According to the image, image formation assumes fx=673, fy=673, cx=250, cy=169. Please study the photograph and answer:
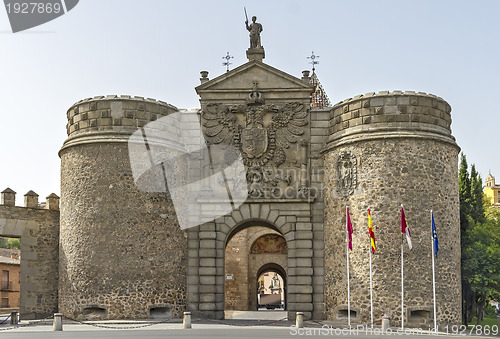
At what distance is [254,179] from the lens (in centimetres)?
2828

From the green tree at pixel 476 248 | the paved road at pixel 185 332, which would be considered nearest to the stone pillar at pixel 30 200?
the paved road at pixel 185 332

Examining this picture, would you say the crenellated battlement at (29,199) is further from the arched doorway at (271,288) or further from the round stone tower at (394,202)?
the arched doorway at (271,288)

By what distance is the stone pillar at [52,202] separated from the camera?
30330 millimetres

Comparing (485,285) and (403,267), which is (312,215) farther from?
(485,285)

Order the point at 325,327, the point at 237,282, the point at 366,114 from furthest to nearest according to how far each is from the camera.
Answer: the point at 237,282 < the point at 366,114 < the point at 325,327

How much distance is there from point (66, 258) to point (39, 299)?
9.68 ft

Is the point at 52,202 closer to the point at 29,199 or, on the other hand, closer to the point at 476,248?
the point at 29,199

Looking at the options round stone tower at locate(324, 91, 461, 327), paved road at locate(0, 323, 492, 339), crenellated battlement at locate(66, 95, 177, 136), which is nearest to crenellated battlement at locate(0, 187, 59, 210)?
crenellated battlement at locate(66, 95, 177, 136)

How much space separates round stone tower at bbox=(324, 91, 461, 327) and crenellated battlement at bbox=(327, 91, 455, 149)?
4 centimetres

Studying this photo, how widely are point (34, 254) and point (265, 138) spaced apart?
11279mm

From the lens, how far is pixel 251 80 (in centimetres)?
2905

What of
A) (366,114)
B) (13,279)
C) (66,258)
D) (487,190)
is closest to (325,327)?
(366,114)

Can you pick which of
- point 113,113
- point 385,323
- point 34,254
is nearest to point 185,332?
point 385,323

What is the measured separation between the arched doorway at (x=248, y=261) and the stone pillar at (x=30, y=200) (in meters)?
11.5
